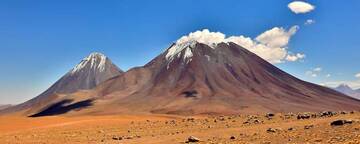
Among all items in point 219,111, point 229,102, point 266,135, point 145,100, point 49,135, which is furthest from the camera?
point 145,100

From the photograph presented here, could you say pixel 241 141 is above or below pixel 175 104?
below

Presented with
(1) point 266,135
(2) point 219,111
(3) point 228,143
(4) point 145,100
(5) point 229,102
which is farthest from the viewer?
(4) point 145,100

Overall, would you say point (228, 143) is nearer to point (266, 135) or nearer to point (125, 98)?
point (266, 135)

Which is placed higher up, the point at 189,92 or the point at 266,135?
the point at 189,92

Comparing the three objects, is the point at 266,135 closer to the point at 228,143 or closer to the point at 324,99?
the point at 228,143

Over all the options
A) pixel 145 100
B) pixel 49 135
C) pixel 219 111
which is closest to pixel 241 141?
pixel 49 135

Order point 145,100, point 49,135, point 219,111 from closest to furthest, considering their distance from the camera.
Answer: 1. point 49,135
2. point 219,111
3. point 145,100

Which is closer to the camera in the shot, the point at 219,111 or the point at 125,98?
the point at 219,111

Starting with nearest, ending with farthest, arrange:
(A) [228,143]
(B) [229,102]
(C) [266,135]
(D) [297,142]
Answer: (D) [297,142], (A) [228,143], (C) [266,135], (B) [229,102]

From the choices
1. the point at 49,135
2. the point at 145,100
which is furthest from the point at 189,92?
the point at 49,135
